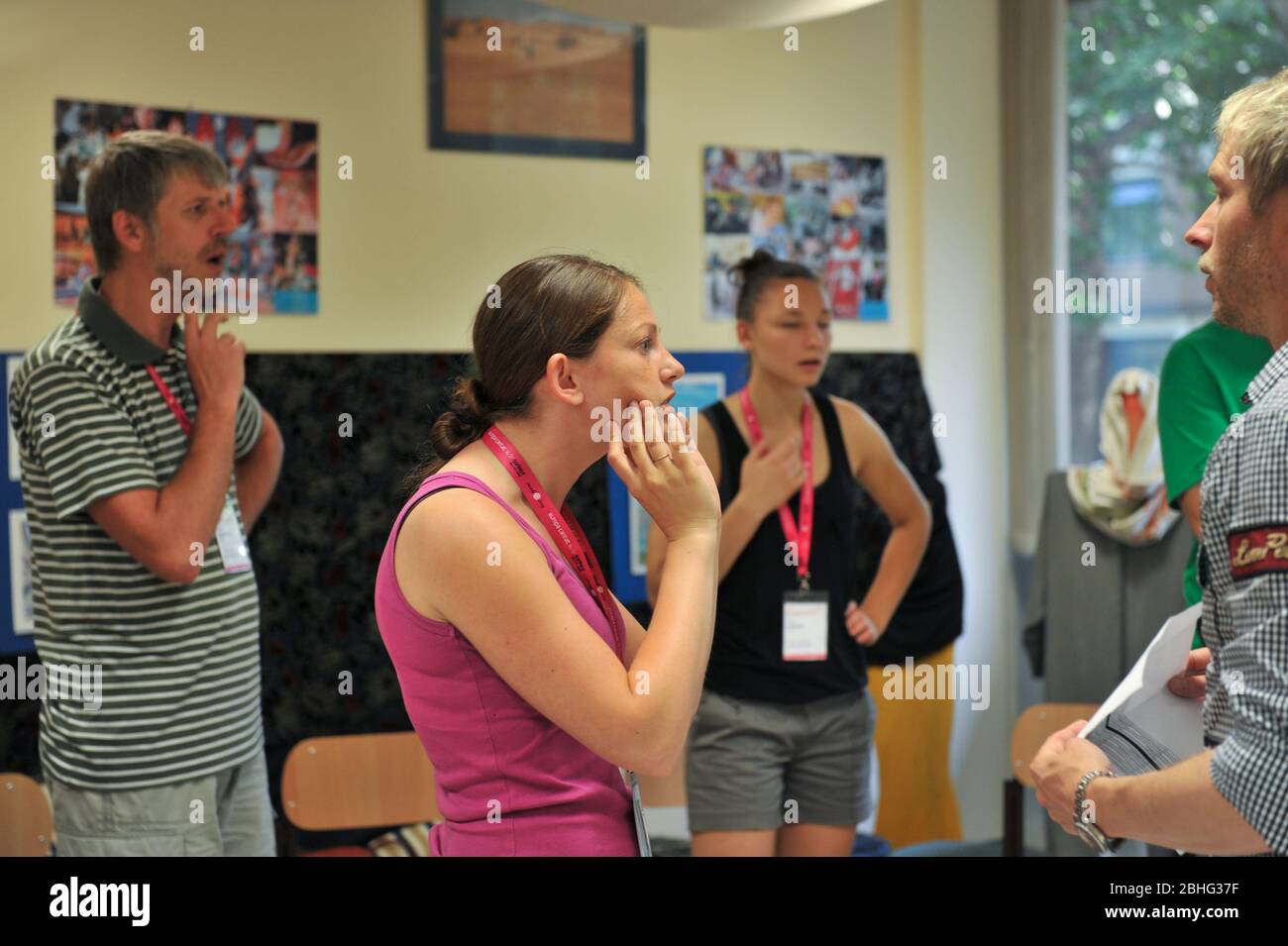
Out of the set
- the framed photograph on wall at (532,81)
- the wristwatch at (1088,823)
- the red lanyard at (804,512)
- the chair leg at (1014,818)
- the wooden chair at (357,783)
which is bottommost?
the chair leg at (1014,818)

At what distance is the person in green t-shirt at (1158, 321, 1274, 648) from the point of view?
2242mm

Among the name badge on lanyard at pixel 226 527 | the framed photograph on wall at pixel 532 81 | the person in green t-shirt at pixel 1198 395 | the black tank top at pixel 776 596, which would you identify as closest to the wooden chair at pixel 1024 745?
the black tank top at pixel 776 596

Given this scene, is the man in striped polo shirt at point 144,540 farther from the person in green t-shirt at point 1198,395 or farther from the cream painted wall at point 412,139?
the person in green t-shirt at point 1198,395

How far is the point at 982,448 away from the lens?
15.3 feet

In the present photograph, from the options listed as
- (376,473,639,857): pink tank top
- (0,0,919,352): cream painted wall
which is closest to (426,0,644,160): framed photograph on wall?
(0,0,919,352): cream painted wall

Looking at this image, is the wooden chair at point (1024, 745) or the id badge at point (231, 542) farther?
the wooden chair at point (1024, 745)

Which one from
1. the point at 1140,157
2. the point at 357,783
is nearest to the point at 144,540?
the point at 357,783

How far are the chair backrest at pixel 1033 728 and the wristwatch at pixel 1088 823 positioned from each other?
1.81 m

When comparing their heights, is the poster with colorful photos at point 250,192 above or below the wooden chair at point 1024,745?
above

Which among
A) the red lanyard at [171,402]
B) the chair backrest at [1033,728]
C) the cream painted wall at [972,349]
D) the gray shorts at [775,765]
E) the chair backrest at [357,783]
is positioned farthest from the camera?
the cream painted wall at [972,349]

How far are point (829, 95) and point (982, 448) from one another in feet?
4.66

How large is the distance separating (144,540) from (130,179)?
0.68m

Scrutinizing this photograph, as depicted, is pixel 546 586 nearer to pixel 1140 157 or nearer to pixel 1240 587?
pixel 1240 587

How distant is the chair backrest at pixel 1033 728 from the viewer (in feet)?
10.7
